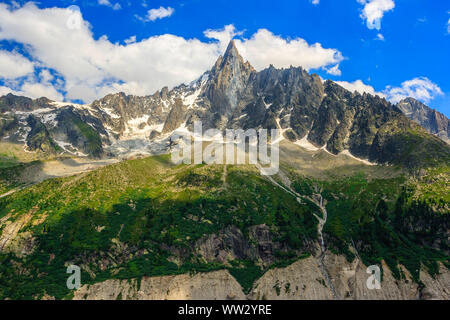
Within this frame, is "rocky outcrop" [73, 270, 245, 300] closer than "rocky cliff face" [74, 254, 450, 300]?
Yes

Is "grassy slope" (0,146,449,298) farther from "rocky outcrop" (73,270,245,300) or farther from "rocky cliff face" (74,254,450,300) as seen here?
"rocky cliff face" (74,254,450,300)

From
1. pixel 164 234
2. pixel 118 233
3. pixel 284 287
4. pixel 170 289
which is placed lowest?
pixel 284 287

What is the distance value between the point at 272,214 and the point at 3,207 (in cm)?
16148

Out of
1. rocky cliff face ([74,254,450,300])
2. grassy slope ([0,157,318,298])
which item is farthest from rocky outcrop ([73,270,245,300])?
grassy slope ([0,157,318,298])

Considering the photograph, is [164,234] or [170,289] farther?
[164,234]

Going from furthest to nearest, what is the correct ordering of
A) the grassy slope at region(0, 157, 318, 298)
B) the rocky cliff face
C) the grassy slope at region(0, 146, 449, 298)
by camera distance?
the grassy slope at region(0, 146, 449, 298)
the grassy slope at region(0, 157, 318, 298)
the rocky cliff face

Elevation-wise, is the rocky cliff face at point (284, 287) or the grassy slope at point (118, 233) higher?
the grassy slope at point (118, 233)

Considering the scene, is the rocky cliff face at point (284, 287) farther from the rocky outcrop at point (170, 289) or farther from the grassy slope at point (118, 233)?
the grassy slope at point (118, 233)

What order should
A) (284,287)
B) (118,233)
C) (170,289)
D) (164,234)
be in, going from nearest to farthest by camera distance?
1. (170,289)
2. (284,287)
3. (164,234)
4. (118,233)

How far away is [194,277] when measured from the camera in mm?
149750

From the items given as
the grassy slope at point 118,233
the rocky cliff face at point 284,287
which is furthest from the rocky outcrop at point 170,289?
the grassy slope at point 118,233

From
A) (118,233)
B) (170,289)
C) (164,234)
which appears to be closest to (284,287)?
(170,289)

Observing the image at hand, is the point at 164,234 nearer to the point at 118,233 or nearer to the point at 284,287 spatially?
the point at 118,233
